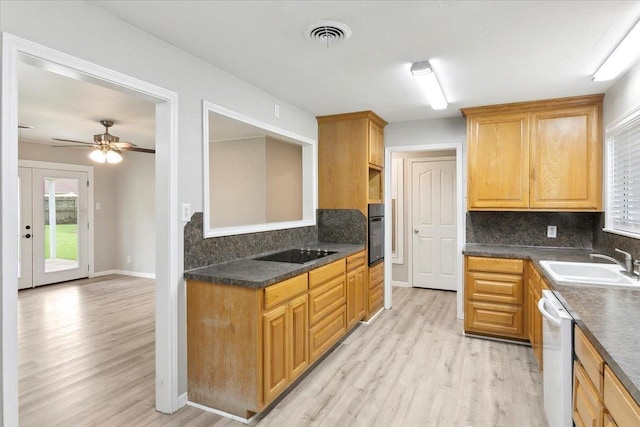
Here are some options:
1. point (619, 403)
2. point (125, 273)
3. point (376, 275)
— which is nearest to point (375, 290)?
point (376, 275)

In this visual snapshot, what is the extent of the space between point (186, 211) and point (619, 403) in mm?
2294

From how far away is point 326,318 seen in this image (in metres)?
3.06

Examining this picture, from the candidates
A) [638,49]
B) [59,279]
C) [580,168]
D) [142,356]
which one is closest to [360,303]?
[142,356]

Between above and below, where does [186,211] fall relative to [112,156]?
below

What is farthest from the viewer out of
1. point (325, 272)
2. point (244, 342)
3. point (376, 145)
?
point (376, 145)

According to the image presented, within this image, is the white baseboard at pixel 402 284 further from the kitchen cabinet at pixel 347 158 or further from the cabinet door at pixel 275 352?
the cabinet door at pixel 275 352

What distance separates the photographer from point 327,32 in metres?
2.10

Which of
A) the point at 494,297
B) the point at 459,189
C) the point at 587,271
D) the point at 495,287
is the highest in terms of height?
the point at 459,189

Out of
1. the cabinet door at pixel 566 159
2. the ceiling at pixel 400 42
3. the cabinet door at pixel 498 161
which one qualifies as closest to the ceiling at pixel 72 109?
the ceiling at pixel 400 42

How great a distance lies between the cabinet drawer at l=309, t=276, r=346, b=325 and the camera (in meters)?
2.81

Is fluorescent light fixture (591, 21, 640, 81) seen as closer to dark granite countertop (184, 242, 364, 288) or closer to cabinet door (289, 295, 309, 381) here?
dark granite countertop (184, 242, 364, 288)

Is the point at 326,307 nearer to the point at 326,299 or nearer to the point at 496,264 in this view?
the point at 326,299

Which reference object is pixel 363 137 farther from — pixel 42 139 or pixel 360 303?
pixel 42 139

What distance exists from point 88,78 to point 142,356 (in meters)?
2.38
